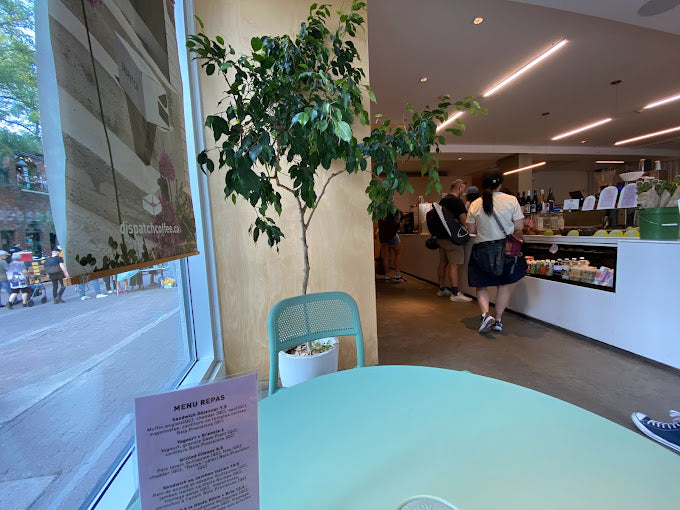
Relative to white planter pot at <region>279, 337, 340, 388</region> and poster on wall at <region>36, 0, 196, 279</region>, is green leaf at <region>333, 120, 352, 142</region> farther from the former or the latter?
white planter pot at <region>279, 337, 340, 388</region>

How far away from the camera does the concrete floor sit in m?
1.94

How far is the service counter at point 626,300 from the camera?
220cm

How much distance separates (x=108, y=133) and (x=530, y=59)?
16.7 ft

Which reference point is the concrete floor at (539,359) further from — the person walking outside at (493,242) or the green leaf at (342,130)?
the green leaf at (342,130)

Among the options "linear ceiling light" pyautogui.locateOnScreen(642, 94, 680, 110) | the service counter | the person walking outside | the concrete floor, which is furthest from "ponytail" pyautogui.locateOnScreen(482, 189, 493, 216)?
"linear ceiling light" pyautogui.locateOnScreen(642, 94, 680, 110)

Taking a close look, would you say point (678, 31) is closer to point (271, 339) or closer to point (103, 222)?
point (271, 339)

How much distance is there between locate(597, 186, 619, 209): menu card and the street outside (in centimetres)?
376

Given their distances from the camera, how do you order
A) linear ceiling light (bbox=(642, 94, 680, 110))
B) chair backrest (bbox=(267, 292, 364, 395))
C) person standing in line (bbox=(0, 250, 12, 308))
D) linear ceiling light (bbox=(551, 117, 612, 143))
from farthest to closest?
linear ceiling light (bbox=(551, 117, 612, 143)), linear ceiling light (bbox=(642, 94, 680, 110)), chair backrest (bbox=(267, 292, 364, 395)), person standing in line (bbox=(0, 250, 12, 308))

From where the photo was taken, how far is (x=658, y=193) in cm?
231

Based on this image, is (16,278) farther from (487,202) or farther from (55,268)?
(487,202)

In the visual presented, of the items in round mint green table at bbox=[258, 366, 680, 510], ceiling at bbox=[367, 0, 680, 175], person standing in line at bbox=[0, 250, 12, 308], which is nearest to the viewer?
round mint green table at bbox=[258, 366, 680, 510]

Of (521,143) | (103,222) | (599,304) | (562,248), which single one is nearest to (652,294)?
(599,304)

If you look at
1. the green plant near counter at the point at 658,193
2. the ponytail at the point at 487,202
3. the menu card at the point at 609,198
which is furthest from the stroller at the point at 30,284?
the menu card at the point at 609,198

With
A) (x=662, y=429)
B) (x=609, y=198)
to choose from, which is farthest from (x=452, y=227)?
(x=662, y=429)
